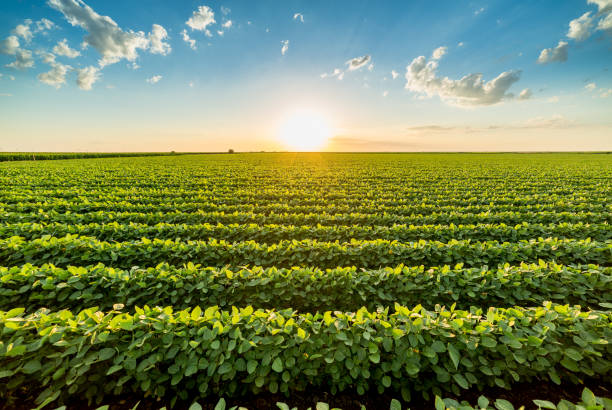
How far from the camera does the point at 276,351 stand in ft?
9.09

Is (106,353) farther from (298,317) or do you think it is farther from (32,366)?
(298,317)

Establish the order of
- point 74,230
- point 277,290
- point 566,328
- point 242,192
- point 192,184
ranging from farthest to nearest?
point 192,184 < point 242,192 < point 74,230 < point 277,290 < point 566,328

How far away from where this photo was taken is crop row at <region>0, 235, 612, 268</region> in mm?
5645

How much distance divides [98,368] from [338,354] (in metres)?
2.86

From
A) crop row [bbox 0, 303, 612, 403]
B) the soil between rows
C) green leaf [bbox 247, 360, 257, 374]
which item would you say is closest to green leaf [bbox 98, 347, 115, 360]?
crop row [bbox 0, 303, 612, 403]

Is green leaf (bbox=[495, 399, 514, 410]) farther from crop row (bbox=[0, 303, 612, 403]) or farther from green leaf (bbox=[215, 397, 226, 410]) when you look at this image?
green leaf (bbox=[215, 397, 226, 410])

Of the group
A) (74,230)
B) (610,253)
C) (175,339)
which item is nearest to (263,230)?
(175,339)

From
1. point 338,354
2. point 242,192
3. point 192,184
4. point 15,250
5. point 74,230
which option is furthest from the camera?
point 192,184

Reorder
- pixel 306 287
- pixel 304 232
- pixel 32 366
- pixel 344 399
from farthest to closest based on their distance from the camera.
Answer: pixel 304 232 < pixel 306 287 < pixel 344 399 < pixel 32 366

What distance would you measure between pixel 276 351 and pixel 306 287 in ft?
5.42

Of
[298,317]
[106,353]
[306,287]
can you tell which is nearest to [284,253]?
[306,287]

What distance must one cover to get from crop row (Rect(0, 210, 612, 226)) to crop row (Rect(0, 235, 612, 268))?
315 centimetres

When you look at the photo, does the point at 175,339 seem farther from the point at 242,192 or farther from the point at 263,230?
the point at 242,192

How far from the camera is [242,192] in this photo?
14.7 metres
